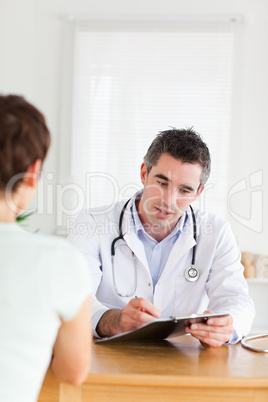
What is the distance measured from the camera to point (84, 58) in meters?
4.08

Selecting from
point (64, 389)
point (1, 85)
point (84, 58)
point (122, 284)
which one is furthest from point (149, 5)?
point (64, 389)

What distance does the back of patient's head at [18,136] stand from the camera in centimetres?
92

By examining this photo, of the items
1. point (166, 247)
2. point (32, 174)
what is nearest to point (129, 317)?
point (166, 247)

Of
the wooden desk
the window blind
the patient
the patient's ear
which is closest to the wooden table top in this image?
the wooden desk

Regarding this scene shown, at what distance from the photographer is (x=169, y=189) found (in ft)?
6.95

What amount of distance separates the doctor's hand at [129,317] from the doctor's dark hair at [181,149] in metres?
0.67

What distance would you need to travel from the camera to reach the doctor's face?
2.11 meters

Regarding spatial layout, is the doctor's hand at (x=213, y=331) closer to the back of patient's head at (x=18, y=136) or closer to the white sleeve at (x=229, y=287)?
the white sleeve at (x=229, y=287)

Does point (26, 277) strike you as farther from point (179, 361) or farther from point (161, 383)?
point (179, 361)

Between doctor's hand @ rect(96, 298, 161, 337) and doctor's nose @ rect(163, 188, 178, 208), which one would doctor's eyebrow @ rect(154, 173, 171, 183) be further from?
doctor's hand @ rect(96, 298, 161, 337)

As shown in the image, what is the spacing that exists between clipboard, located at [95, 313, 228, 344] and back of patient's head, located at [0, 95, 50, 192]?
0.69 metres

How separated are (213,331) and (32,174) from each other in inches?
36.9

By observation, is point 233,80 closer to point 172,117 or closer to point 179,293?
point 172,117

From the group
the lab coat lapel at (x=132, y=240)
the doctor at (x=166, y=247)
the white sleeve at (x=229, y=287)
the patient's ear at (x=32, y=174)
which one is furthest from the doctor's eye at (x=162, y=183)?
the patient's ear at (x=32, y=174)
